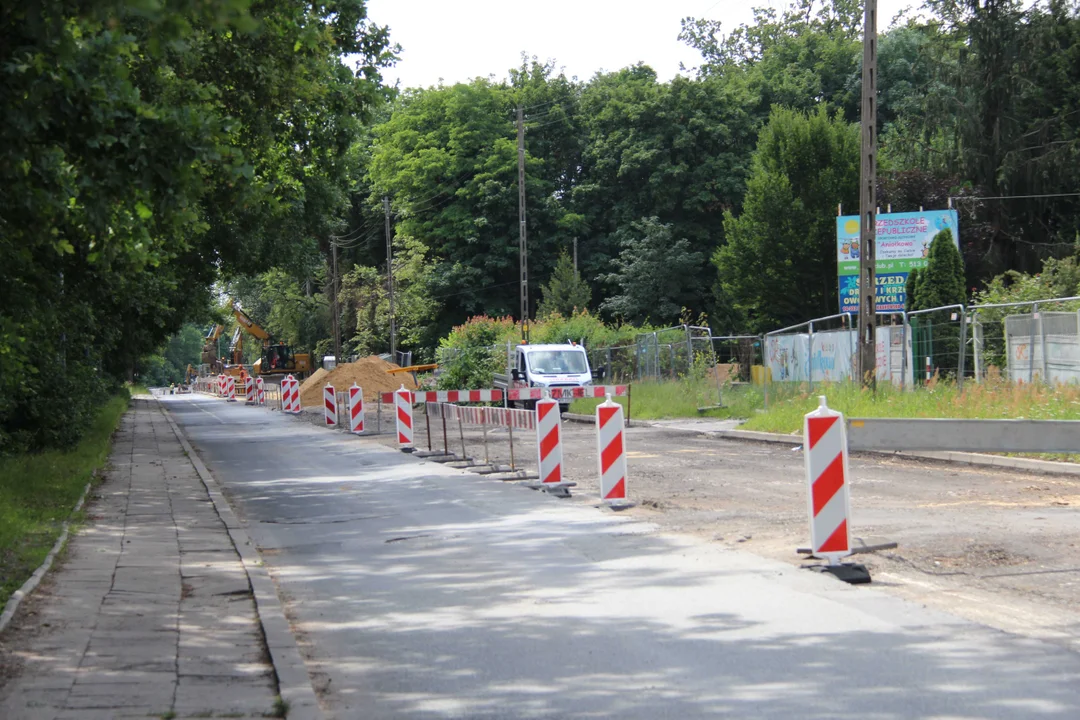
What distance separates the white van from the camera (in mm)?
37062

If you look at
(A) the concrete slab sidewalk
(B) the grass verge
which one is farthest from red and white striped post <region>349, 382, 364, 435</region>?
(A) the concrete slab sidewalk

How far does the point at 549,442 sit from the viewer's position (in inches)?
575

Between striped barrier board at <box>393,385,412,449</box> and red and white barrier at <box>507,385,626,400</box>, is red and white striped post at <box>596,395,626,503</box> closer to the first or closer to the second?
red and white barrier at <box>507,385,626,400</box>

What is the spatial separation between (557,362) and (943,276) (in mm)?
11756

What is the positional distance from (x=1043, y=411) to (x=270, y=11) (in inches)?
497

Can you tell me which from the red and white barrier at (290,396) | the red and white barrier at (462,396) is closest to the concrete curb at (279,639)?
the red and white barrier at (462,396)

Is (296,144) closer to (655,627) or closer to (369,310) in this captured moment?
(655,627)

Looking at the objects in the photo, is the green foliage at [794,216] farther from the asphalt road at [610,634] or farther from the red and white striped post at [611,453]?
the asphalt road at [610,634]

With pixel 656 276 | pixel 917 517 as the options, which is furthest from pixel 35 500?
pixel 656 276

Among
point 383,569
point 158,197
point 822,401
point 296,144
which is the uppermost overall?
point 296,144

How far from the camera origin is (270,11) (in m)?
10.7

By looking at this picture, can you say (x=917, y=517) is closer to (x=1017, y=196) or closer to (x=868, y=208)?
(x=868, y=208)

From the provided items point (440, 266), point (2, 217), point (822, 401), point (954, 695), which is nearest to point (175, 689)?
point (2, 217)

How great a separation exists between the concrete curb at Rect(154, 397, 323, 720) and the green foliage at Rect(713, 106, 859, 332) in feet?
143
